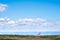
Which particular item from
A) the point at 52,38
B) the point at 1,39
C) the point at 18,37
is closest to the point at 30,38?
the point at 18,37

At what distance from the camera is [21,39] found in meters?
4.80

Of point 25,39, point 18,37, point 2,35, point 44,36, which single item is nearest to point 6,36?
point 2,35

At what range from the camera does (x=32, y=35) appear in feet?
16.2

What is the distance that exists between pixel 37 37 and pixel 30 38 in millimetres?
329

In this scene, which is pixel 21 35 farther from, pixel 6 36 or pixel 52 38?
pixel 52 38

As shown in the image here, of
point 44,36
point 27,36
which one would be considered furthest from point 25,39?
point 44,36

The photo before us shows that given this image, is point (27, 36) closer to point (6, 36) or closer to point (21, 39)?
point (21, 39)

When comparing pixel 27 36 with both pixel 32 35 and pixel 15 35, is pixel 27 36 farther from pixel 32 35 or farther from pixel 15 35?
pixel 15 35

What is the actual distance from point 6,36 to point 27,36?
979mm

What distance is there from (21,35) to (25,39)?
0.97 feet

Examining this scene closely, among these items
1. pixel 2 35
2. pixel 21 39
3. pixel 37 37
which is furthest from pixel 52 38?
pixel 2 35

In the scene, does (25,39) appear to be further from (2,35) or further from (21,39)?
(2,35)

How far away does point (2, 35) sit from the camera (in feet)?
16.5

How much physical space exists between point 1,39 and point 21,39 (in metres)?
0.91
